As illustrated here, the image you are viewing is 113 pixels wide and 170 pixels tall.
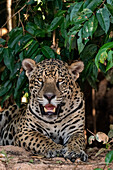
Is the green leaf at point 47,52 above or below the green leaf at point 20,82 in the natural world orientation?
above

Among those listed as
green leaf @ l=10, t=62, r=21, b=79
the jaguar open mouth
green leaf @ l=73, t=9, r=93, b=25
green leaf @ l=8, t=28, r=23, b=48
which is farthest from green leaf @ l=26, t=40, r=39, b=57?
green leaf @ l=73, t=9, r=93, b=25

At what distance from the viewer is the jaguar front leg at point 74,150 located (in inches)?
239

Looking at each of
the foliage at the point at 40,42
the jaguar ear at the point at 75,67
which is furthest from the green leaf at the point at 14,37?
the jaguar ear at the point at 75,67

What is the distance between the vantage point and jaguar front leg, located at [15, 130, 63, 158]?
6.25 m

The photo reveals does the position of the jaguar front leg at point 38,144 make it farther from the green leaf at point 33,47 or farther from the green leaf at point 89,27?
the green leaf at point 89,27

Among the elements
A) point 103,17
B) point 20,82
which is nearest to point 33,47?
point 20,82

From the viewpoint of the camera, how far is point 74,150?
20.3 feet

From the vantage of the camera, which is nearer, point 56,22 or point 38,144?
point 56,22

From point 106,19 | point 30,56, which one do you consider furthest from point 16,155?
point 106,19

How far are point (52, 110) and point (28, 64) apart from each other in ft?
3.58

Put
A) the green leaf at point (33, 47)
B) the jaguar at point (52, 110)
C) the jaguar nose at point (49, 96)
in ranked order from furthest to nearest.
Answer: the green leaf at point (33, 47) → the jaguar at point (52, 110) → the jaguar nose at point (49, 96)

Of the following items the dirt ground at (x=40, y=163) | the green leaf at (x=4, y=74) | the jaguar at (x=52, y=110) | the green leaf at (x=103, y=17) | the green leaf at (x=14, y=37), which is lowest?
the dirt ground at (x=40, y=163)

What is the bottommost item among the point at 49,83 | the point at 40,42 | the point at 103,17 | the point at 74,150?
the point at 74,150

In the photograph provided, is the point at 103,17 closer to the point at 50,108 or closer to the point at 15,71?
the point at 50,108
